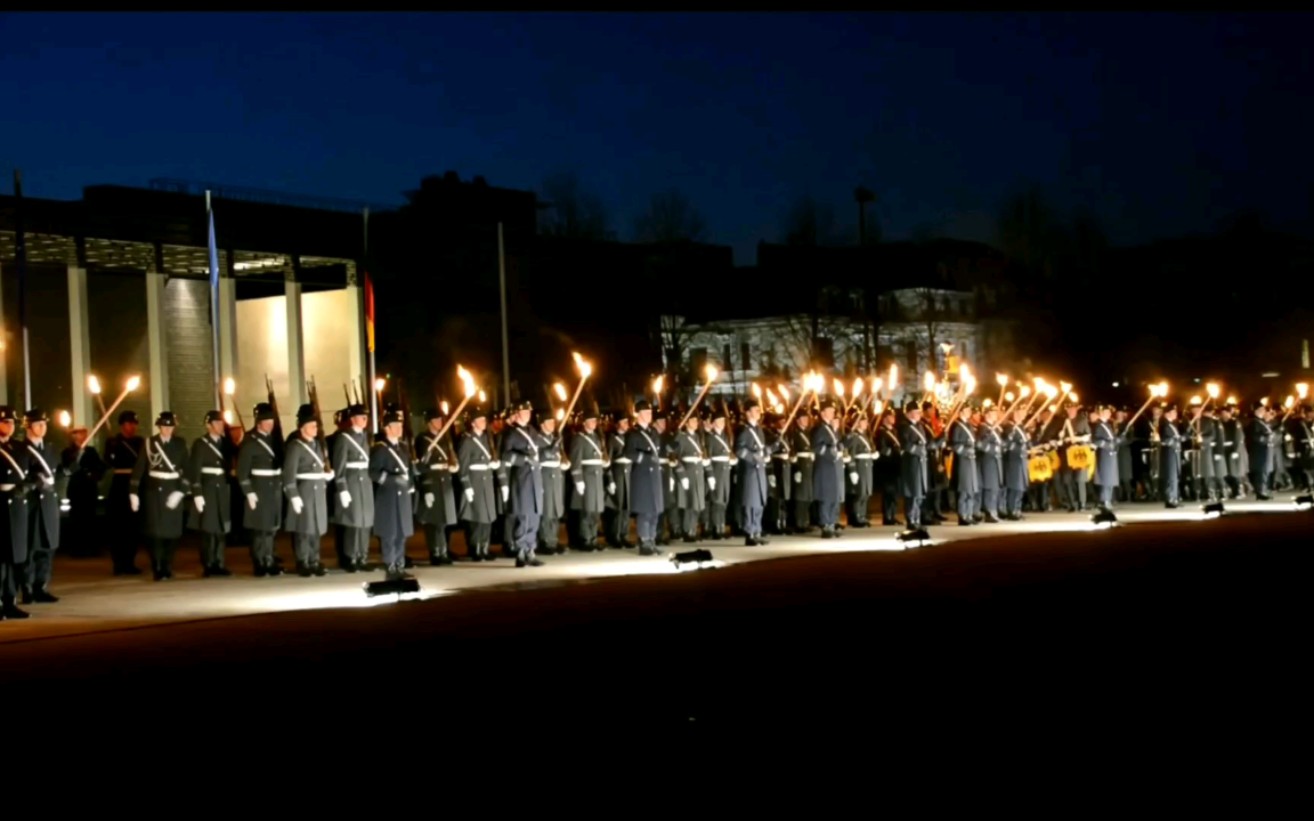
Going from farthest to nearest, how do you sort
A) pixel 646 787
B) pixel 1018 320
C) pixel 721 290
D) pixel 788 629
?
1. pixel 721 290
2. pixel 1018 320
3. pixel 788 629
4. pixel 646 787

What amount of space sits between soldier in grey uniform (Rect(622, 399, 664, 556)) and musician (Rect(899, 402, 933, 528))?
5351 mm

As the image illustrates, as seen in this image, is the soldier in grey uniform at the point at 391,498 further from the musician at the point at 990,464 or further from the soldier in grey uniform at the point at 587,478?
the musician at the point at 990,464

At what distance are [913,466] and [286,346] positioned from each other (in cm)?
1938

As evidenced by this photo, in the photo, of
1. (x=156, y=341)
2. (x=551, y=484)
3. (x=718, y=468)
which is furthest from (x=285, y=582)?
(x=156, y=341)

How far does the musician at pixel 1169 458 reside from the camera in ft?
98.2

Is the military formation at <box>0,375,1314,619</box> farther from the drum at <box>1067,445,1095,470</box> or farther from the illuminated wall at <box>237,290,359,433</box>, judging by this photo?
the illuminated wall at <box>237,290,359,433</box>

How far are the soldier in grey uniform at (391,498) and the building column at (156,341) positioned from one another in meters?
20.4

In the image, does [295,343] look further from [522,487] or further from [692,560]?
[692,560]

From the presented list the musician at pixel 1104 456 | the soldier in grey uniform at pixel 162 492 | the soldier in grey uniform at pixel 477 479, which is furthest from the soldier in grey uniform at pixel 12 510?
the musician at pixel 1104 456

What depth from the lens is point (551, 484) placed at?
822 inches

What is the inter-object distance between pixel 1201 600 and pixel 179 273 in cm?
2962

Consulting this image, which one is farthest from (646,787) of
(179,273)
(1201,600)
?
(179,273)

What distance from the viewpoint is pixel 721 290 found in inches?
2704

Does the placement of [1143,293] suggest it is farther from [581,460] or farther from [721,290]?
[581,460]
